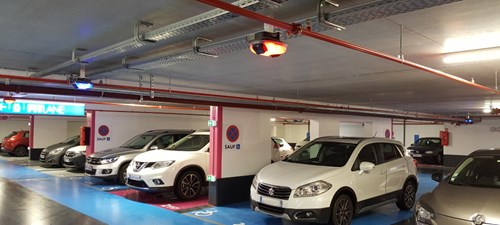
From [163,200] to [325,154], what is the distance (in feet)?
12.7

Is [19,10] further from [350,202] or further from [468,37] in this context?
[350,202]

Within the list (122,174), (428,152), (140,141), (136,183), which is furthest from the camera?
(428,152)

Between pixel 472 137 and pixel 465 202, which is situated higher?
pixel 472 137

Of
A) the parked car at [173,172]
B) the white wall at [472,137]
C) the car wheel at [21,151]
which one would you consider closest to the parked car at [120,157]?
the parked car at [173,172]

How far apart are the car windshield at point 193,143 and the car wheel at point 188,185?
0.73 meters

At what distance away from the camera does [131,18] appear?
141 inches

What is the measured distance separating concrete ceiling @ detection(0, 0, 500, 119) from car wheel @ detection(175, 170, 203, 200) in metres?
2.13

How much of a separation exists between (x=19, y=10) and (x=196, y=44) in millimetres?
1783

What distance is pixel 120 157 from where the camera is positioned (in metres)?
10.0

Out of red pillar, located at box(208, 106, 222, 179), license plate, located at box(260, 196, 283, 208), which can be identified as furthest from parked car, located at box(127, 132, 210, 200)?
license plate, located at box(260, 196, 283, 208)

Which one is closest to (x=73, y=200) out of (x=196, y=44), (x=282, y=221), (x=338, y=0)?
(x=282, y=221)

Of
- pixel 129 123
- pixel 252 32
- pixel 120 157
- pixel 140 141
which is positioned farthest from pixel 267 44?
pixel 129 123

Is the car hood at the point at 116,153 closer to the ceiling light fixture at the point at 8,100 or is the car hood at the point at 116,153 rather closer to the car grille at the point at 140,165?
the car grille at the point at 140,165

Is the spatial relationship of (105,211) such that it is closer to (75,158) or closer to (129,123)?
(75,158)
